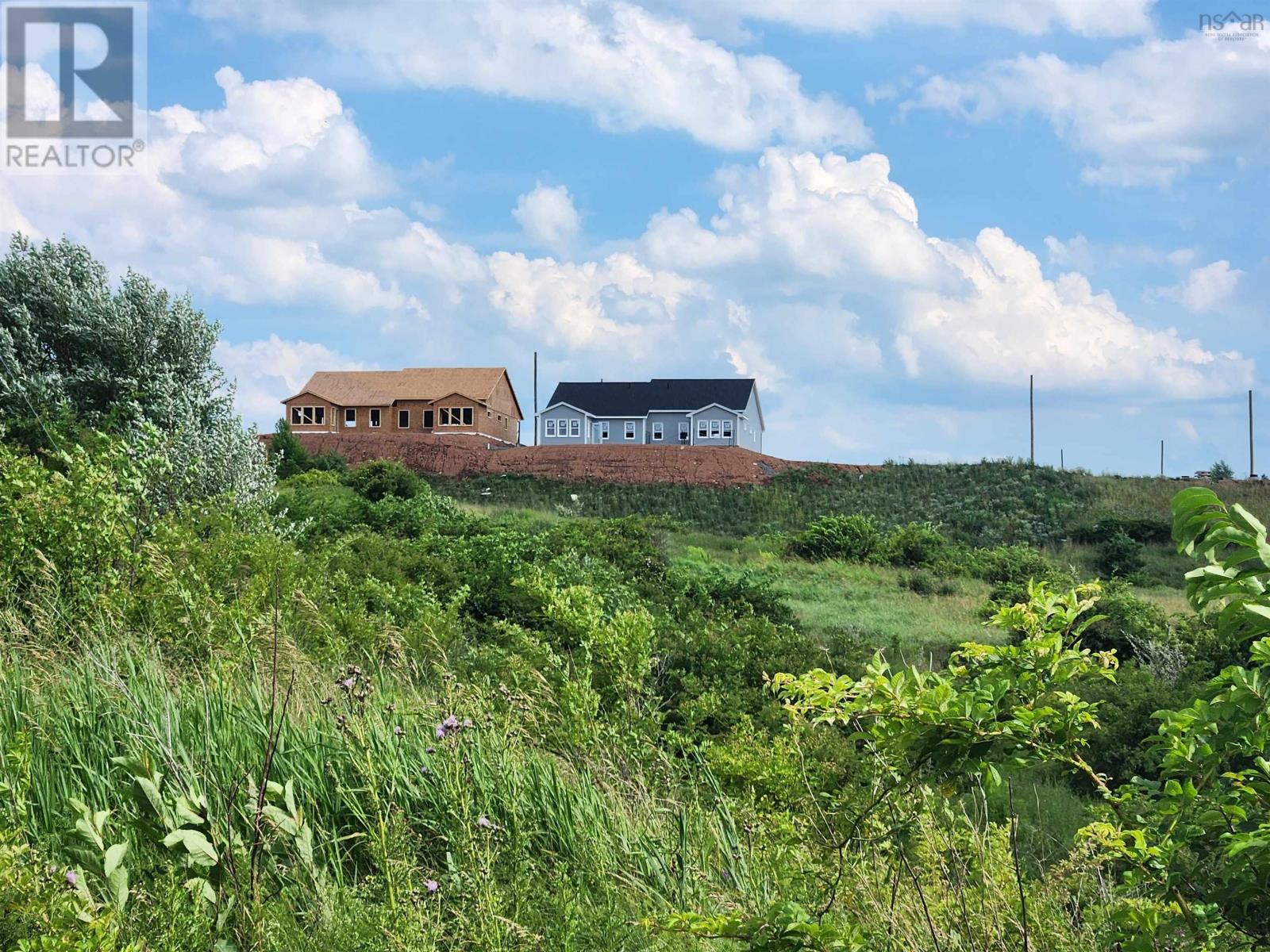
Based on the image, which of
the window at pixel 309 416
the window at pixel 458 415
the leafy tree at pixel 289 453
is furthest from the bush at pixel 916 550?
the window at pixel 309 416

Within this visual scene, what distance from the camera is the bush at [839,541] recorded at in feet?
74.1

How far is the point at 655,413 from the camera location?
56.0 m

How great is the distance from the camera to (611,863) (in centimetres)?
409

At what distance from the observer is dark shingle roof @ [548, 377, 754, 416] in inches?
2197

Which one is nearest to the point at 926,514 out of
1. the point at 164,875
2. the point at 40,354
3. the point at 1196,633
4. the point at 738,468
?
the point at 738,468

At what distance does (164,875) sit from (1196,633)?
41.4 ft

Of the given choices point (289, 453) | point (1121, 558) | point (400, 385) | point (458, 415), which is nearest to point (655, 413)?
point (458, 415)

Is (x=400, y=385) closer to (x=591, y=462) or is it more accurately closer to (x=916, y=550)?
(x=591, y=462)

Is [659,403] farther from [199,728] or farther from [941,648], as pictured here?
[199,728]

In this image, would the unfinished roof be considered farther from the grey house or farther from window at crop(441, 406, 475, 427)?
the grey house

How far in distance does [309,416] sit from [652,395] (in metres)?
18.2

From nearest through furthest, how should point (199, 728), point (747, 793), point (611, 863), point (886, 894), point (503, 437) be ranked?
point (886, 894), point (611, 863), point (199, 728), point (747, 793), point (503, 437)

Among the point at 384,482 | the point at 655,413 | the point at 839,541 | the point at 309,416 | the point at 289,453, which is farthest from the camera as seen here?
the point at 655,413

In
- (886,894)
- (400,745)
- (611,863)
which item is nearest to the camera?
(886,894)
